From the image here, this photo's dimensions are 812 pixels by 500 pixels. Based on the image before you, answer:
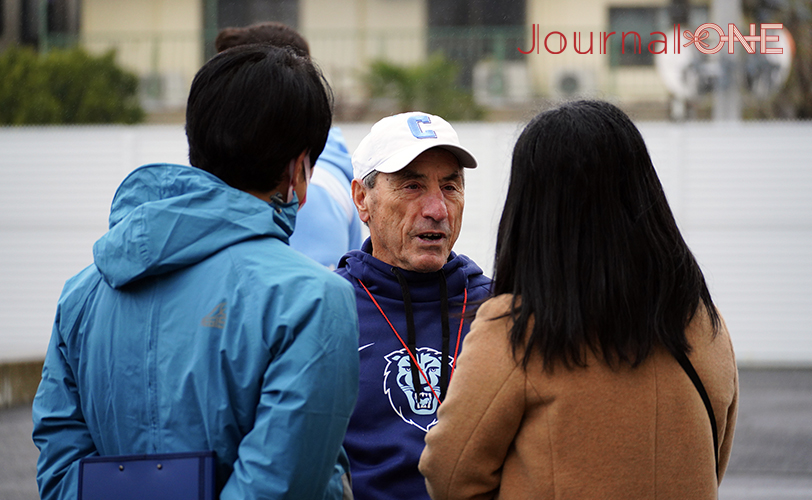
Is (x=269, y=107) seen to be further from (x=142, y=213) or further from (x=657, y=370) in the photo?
(x=657, y=370)

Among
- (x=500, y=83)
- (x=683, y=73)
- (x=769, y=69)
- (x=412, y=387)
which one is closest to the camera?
(x=412, y=387)

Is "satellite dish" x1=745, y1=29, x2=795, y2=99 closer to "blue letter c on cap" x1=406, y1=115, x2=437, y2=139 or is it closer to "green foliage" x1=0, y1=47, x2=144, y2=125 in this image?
"green foliage" x1=0, y1=47, x2=144, y2=125

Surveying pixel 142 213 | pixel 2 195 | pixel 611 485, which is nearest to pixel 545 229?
pixel 611 485

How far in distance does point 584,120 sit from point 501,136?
8.82m

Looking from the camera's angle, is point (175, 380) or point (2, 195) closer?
point (175, 380)

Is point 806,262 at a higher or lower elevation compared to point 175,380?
lower

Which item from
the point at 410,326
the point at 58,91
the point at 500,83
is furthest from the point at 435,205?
the point at 58,91

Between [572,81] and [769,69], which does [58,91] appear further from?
[769,69]

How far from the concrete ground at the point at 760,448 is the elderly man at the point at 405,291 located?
3732 mm

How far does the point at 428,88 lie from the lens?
11961 mm

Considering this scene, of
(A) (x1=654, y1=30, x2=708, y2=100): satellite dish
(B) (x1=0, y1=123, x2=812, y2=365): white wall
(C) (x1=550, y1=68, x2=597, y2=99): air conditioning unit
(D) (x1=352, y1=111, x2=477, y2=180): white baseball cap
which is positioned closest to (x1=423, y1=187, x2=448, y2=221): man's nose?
(D) (x1=352, y1=111, x2=477, y2=180): white baseball cap

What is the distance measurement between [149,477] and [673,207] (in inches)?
374

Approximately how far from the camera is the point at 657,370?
1.55 meters

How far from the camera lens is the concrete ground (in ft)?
17.6
